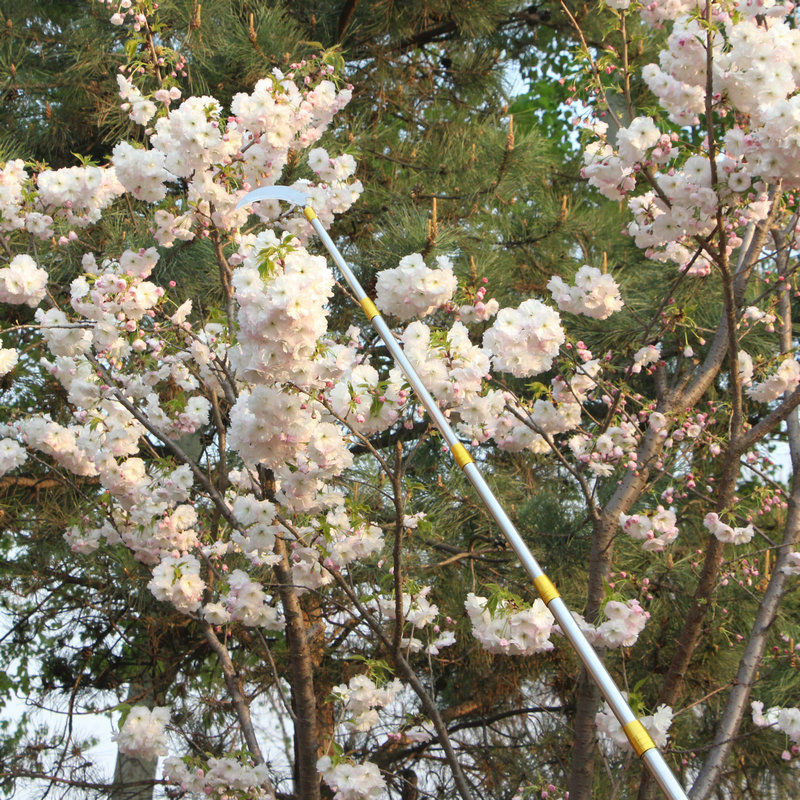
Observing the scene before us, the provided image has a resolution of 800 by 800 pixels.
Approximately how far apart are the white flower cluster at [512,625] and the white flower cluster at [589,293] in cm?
87

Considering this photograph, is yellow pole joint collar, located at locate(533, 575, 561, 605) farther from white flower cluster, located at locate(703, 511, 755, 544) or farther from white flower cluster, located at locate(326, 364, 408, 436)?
white flower cluster, located at locate(703, 511, 755, 544)

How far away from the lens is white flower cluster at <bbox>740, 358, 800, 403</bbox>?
9.77ft

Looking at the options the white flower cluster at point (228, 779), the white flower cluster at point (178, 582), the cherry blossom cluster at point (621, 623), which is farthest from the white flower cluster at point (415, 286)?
the white flower cluster at point (228, 779)

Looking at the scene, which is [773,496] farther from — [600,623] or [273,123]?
[273,123]

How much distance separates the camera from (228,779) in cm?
268

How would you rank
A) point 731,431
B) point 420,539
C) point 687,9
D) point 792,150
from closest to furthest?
point 792,150 → point 731,431 → point 687,9 → point 420,539

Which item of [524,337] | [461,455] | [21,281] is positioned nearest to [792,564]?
[524,337]

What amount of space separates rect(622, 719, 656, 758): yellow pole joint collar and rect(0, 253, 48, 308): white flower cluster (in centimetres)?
209

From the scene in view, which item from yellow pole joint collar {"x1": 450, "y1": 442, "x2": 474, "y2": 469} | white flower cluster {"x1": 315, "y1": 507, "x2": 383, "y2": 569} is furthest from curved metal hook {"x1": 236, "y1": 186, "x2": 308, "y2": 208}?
yellow pole joint collar {"x1": 450, "y1": 442, "x2": 474, "y2": 469}

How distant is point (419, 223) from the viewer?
13.4 ft

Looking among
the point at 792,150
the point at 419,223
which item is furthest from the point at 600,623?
the point at 419,223

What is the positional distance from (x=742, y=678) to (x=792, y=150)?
1.32 metres

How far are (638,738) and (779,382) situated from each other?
2.03 meters

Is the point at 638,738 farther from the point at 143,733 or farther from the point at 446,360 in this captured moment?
the point at 143,733
